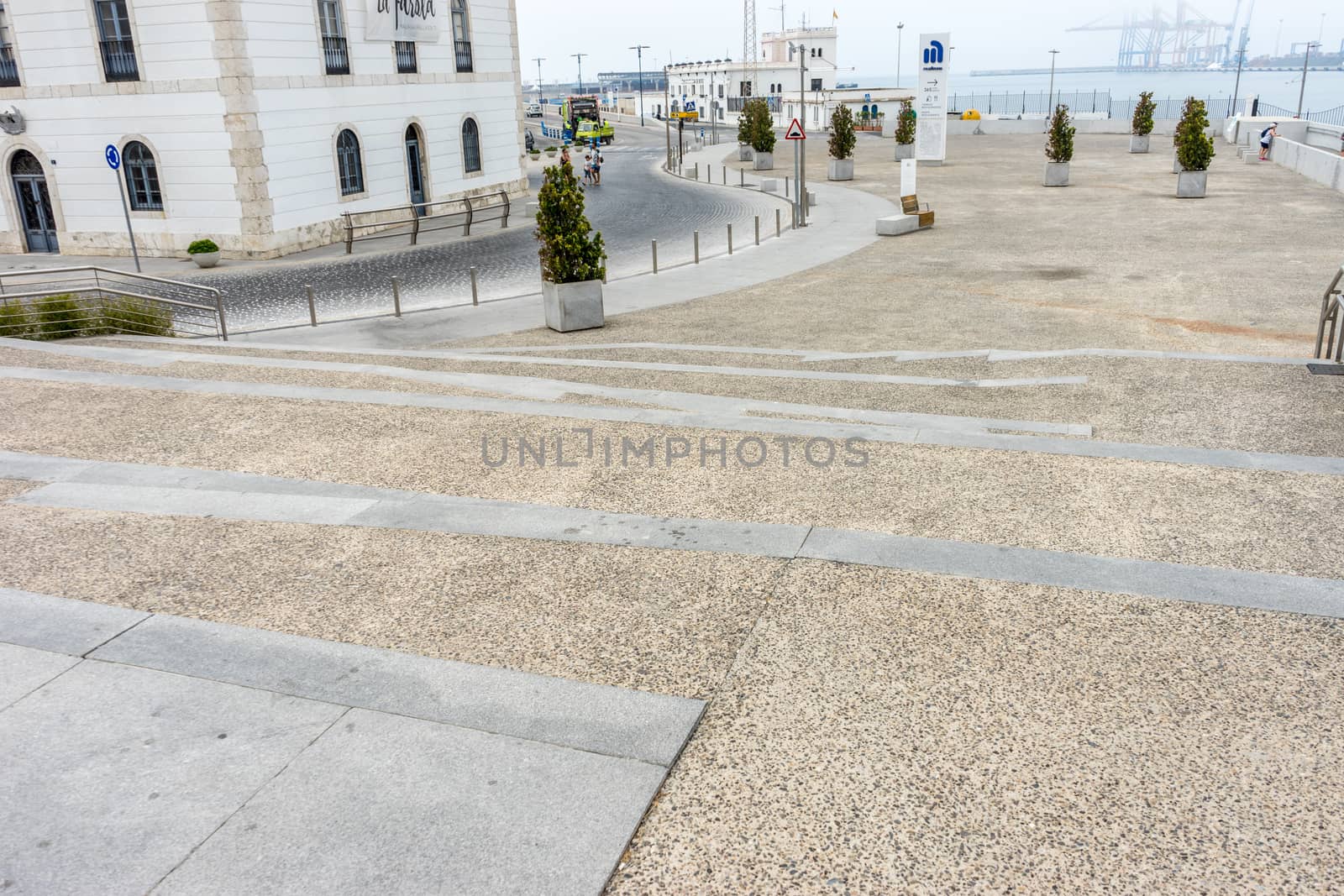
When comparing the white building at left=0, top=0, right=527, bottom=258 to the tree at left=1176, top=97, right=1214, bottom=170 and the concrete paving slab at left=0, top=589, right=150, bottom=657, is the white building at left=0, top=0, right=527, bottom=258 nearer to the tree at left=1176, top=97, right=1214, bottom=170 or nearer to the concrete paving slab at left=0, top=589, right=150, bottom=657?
the concrete paving slab at left=0, top=589, right=150, bottom=657

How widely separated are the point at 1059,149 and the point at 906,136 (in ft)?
46.5

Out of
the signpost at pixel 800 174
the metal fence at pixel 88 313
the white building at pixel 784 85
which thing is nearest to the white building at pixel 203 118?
the metal fence at pixel 88 313

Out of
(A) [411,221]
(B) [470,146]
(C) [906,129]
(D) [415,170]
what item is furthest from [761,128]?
(A) [411,221]

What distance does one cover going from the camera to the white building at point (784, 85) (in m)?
92.9

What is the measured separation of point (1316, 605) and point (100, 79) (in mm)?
30683

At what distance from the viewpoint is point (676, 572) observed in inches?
241

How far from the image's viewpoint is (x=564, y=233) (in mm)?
15766

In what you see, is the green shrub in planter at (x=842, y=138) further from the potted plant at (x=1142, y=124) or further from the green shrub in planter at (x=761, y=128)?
the potted plant at (x=1142, y=124)

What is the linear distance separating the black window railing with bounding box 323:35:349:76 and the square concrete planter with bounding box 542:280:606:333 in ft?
55.7

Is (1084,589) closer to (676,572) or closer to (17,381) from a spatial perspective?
(676,572)

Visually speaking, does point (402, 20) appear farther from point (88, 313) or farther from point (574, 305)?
point (574, 305)

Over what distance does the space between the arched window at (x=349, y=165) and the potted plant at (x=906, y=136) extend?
26.6 metres

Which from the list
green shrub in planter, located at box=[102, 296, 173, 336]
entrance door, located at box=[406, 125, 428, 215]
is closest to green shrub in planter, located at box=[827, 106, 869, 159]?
entrance door, located at box=[406, 125, 428, 215]

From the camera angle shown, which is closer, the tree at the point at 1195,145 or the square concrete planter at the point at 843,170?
the tree at the point at 1195,145
